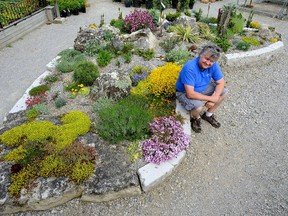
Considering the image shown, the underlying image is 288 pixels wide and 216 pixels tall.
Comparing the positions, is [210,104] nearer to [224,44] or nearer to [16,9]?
[224,44]

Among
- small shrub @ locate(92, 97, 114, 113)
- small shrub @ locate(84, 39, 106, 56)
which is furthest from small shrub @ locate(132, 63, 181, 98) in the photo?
small shrub @ locate(84, 39, 106, 56)

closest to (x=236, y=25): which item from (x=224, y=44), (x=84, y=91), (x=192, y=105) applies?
(x=224, y=44)

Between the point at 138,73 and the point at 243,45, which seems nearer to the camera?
the point at 138,73

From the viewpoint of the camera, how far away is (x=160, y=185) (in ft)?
12.6

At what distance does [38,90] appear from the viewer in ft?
18.7

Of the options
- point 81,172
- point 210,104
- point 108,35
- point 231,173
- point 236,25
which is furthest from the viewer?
point 236,25

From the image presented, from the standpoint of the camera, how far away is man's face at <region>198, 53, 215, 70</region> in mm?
4023

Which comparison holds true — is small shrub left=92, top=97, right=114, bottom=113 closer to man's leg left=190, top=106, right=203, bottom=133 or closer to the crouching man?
the crouching man

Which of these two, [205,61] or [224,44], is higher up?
[205,61]

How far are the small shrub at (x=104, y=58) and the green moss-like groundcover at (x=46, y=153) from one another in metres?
2.76

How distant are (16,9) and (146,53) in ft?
23.8

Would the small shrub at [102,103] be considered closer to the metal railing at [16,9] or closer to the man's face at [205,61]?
the man's face at [205,61]

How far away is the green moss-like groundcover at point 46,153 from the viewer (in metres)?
3.47

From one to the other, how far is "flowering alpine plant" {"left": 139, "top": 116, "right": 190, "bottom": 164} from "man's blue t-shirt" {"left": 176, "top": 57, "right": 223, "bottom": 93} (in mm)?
803
